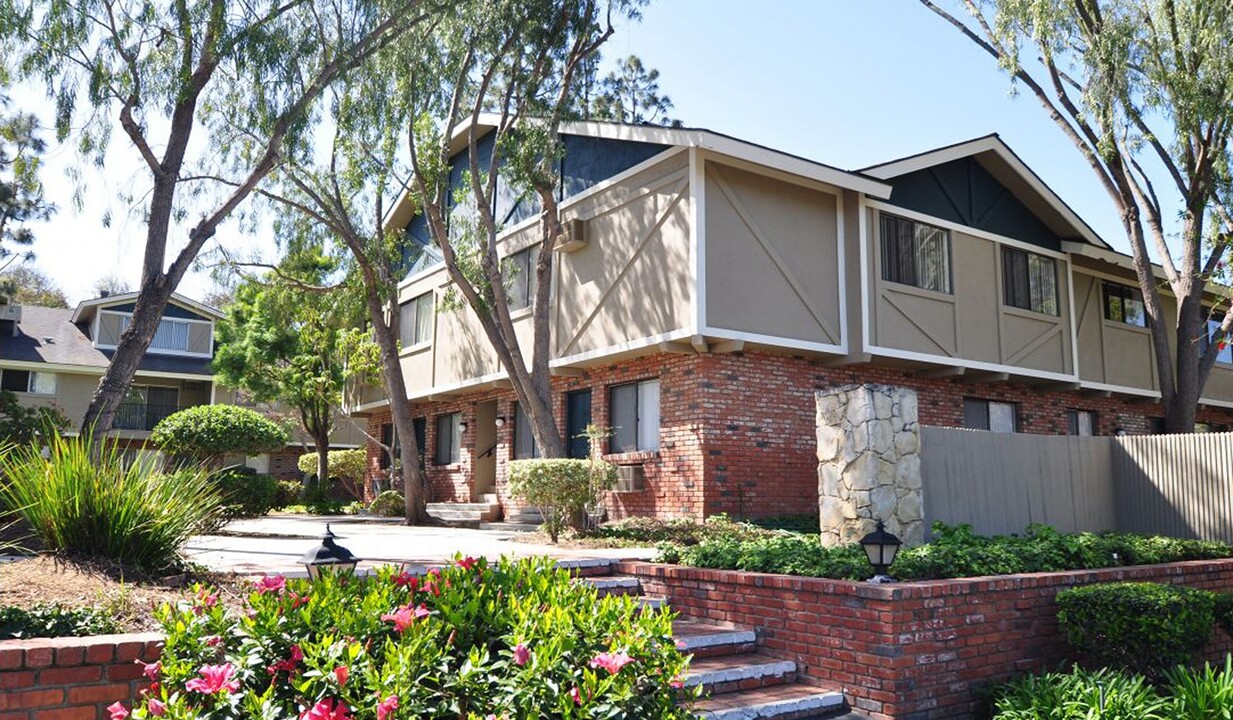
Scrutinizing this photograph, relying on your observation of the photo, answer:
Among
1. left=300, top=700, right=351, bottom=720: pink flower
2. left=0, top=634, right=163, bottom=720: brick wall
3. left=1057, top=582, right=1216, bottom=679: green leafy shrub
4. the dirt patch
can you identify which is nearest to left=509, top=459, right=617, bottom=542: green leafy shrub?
the dirt patch

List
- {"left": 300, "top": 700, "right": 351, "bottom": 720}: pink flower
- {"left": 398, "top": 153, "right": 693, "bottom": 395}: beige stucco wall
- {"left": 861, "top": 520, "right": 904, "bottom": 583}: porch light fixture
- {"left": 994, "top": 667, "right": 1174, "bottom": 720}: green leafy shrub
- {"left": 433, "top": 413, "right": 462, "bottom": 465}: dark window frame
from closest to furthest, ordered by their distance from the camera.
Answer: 1. {"left": 300, "top": 700, "right": 351, "bottom": 720}: pink flower
2. {"left": 994, "top": 667, "right": 1174, "bottom": 720}: green leafy shrub
3. {"left": 861, "top": 520, "right": 904, "bottom": 583}: porch light fixture
4. {"left": 398, "top": 153, "right": 693, "bottom": 395}: beige stucco wall
5. {"left": 433, "top": 413, "right": 462, "bottom": 465}: dark window frame

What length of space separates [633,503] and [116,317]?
81.1 feet

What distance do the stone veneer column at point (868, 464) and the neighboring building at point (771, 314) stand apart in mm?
4453

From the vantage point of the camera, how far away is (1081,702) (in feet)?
19.0

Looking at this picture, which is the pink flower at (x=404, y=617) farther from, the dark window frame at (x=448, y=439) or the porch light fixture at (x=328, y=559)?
the dark window frame at (x=448, y=439)

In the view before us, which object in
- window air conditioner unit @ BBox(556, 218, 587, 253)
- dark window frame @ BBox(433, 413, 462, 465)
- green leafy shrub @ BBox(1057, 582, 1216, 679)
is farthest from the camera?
dark window frame @ BBox(433, 413, 462, 465)

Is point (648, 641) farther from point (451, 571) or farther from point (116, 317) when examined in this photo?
point (116, 317)

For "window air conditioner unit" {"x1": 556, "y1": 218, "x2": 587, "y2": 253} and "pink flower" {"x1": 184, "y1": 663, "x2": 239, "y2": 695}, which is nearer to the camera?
"pink flower" {"x1": 184, "y1": 663, "x2": 239, "y2": 695}

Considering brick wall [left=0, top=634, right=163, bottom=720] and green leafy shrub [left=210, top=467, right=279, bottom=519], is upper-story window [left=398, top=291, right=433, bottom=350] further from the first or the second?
brick wall [left=0, top=634, right=163, bottom=720]

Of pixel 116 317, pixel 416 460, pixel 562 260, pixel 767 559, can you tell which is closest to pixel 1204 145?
pixel 562 260

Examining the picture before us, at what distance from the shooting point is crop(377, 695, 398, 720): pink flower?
329cm

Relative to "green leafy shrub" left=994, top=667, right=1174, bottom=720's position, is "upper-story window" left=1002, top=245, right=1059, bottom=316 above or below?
above

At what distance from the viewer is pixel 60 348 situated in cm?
3120

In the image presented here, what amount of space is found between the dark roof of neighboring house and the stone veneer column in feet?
89.5
